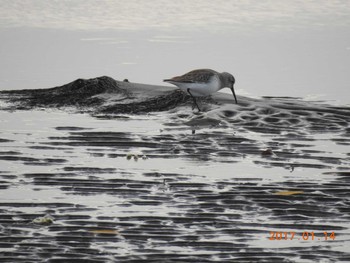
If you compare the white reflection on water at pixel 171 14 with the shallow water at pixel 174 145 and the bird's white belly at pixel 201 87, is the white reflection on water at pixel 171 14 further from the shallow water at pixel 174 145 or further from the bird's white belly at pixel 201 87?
the bird's white belly at pixel 201 87

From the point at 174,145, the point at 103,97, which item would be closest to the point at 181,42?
the point at 103,97

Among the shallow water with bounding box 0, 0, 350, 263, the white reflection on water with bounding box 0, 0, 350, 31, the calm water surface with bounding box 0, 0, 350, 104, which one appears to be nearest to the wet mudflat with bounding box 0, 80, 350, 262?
the shallow water with bounding box 0, 0, 350, 263

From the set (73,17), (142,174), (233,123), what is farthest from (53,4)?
(142,174)

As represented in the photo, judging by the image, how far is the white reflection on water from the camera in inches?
1012

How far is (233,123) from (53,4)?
14717 millimetres

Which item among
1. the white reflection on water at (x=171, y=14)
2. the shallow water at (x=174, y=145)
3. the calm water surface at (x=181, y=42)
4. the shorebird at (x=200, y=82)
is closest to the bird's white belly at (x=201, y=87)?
the shorebird at (x=200, y=82)

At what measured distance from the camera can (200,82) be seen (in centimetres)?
1672

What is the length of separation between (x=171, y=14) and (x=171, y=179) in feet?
52.8

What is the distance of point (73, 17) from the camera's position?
26.6m

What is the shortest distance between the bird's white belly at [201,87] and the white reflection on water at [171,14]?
808 centimetres

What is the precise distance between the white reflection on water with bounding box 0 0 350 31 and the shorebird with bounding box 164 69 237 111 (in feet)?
25.9

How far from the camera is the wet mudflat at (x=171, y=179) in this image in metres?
8.94

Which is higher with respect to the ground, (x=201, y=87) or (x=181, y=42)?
(x=181, y=42)

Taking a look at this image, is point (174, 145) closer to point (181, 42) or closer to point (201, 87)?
point (201, 87)
